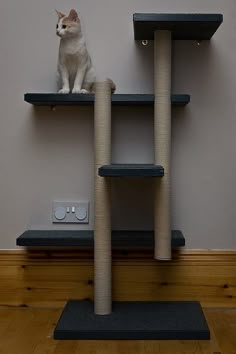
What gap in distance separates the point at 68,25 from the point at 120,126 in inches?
16.5

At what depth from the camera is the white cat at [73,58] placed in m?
1.67

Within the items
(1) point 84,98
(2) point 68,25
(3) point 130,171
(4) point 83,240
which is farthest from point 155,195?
(2) point 68,25

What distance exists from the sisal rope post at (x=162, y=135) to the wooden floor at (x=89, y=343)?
0.30 meters

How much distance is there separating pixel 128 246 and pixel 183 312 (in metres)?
0.31

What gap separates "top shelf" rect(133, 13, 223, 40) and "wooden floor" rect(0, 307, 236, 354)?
3.40 feet

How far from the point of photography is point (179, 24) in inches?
63.0

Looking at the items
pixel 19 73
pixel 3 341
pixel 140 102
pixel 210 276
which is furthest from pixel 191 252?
pixel 19 73

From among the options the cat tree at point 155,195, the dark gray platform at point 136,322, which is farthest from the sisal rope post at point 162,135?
the dark gray platform at point 136,322

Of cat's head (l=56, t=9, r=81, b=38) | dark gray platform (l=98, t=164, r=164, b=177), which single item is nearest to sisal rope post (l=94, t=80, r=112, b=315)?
dark gray platform (l=98, t=164, r=164, b=177)

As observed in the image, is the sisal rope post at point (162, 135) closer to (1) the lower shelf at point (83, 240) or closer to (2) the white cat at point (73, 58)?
(1) the lower shelf at point (83, 240)

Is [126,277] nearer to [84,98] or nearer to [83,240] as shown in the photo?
[83,240]

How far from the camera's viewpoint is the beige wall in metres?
1.81

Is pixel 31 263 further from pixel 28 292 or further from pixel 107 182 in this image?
pixel 107 182

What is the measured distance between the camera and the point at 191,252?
1833 mm
